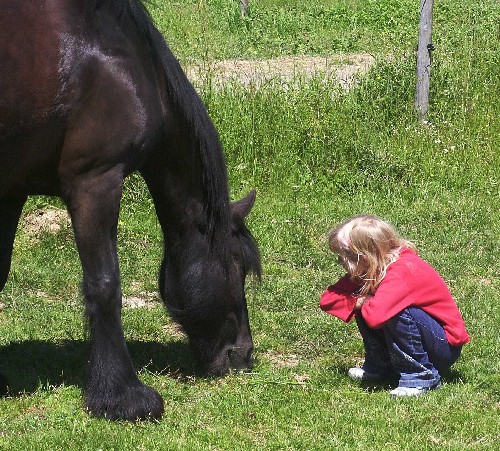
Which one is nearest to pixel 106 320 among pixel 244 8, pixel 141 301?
pixel 141 301

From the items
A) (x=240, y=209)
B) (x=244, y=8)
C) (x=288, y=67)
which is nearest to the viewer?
(x=240, y=209)

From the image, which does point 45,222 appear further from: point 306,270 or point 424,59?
point 424,59

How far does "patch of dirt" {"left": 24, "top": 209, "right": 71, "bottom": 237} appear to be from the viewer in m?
7.64

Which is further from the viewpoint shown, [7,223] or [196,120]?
[7,223]

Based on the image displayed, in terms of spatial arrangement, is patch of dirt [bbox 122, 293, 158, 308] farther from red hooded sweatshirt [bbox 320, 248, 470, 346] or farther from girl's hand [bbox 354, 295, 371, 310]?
girl's hand [bbox 354, 295, 371, 310]

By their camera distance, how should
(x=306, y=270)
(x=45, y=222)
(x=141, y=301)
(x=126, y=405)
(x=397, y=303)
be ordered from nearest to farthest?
(x=126, y=405) → (x=397, y=303) → (x=141, y=301) → (x=306, y=270) → (x=45, y=222)

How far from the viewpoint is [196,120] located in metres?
4.82

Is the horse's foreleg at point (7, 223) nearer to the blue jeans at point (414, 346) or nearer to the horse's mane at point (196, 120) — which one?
the horse's mane at point (196, 120)

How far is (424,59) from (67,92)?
5.72m

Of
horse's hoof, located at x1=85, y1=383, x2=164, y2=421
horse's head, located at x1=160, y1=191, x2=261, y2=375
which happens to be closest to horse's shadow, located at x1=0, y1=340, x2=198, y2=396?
horse's head, located at x1=160, y1=191, x2=261, y2=375

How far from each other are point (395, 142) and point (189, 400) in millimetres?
5018

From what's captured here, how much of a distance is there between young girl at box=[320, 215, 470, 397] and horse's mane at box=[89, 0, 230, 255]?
62cm

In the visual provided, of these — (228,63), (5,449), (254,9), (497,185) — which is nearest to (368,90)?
(497,185)

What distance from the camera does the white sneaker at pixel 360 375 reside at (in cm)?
506
